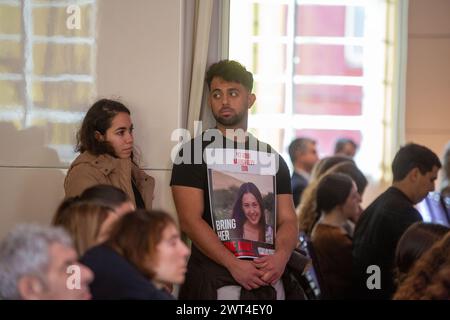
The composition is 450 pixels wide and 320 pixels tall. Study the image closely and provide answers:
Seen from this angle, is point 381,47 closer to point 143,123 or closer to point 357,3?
point 357,3

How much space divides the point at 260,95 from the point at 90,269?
630 cm

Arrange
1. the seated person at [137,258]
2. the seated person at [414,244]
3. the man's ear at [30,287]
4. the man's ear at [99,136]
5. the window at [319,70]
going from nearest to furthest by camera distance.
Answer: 1. the man's ear at [30,287]
2. the seated person at [137,258]
3. the seated person at [414,244]
4. the man's ear at [99,136]
5. the window at [319,70]

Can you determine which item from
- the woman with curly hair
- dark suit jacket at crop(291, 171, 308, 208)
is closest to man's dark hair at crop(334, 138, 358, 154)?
dark suit jacket at crop(291, 171, 308, 208)

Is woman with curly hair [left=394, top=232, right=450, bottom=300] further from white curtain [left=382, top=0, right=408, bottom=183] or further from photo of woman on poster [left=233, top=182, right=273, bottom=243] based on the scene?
white curtain [left=382, top=0, right=408, bottom=183]

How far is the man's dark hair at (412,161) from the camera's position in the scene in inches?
183

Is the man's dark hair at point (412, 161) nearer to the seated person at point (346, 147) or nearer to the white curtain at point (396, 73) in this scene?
the seated person at point (346, 147)

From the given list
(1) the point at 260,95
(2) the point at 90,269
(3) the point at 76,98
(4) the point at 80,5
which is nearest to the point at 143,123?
(3) the point at 76,98

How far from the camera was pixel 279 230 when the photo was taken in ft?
13.3

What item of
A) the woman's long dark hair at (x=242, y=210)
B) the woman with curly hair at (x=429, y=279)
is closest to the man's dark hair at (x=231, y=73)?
the woman's long dark hair at (x=242, y=210)

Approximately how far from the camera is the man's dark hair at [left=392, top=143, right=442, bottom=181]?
4.66 meters

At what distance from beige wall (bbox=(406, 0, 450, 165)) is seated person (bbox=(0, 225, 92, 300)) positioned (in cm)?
→ 636

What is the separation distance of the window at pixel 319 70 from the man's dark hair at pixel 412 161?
3.87 meters

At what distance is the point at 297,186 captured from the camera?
671 centimetres

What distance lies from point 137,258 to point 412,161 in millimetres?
2511
